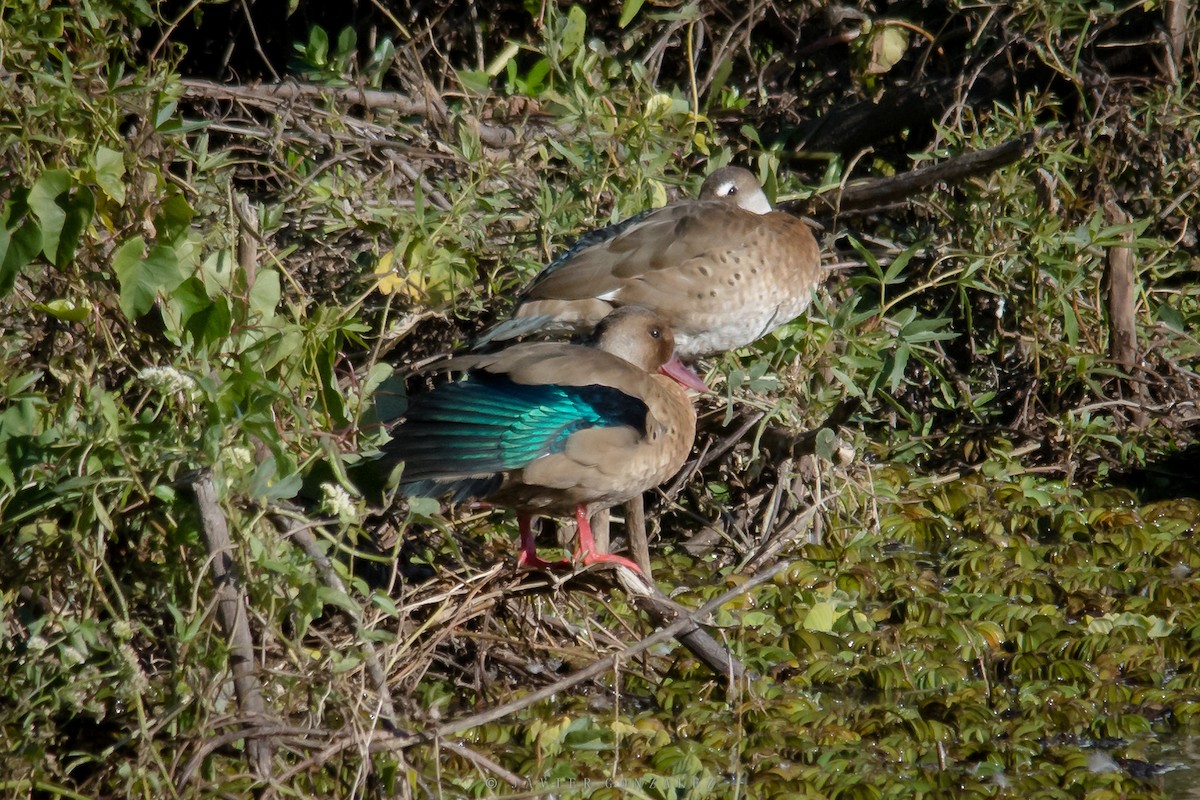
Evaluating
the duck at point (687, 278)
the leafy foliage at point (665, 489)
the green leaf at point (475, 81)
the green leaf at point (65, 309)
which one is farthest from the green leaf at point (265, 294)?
the green leaf at point (475, 81)

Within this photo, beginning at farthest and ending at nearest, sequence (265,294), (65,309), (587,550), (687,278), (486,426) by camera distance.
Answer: (687,278) < (587,550) < (486,426) < (265,294) < (65,309)

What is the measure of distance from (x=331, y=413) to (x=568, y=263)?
1.20 metres

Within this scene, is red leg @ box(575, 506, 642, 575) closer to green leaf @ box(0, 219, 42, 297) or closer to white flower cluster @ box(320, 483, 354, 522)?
white flower cluster @ box(320, 483, 354, 522)

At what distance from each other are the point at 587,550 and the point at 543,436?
1.41 feet

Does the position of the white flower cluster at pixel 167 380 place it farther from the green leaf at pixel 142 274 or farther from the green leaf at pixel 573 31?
the green leaf at pixel 573 31

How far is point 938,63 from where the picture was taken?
6703mm

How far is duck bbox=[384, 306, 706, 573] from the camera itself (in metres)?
3.63

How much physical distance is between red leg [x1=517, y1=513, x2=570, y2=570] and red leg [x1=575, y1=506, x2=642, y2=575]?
0.20 feet

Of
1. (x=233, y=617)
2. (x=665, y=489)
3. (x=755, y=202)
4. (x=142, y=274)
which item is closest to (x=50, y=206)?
(x=142, y=274)

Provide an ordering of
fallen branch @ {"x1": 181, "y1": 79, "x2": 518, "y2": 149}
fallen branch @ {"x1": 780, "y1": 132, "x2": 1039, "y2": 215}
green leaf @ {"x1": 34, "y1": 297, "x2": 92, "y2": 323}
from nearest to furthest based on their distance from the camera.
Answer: green leaf @ {"x1": 34, "y1": 297, "x2": 92, "y2": 323}, fallen branch @ {"x1": 780, "y1": 132, "x2": 1039, "y2": 215}, fallen branch @ {"x1": 181, "y1": 79, "x2": 518, "y2": 149}

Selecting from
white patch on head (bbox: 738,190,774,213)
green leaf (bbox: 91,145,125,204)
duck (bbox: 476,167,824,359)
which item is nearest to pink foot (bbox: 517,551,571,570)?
duck (bbox: 476,167,824,359)

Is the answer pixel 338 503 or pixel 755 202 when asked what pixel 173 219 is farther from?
pixel 755 202

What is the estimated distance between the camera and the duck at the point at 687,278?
4750mm

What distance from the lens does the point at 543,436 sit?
12.3ft
